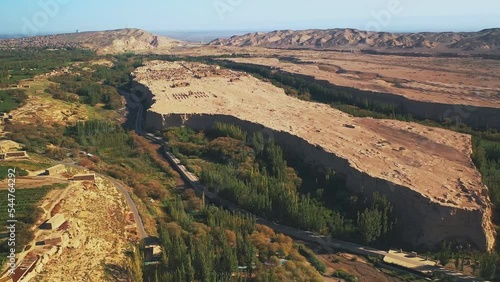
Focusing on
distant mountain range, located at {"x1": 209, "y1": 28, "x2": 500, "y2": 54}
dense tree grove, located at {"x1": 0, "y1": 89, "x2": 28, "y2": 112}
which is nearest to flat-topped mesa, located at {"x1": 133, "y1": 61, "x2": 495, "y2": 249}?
dense tree grove, located at {"x1": 0, "y1": 89, "x2": 28, "y2": 112}

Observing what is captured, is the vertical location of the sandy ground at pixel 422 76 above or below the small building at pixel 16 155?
above

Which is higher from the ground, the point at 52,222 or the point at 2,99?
the point at 2,99

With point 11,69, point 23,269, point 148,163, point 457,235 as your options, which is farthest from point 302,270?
point 11,69

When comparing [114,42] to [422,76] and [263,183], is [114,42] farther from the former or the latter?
[263,183]

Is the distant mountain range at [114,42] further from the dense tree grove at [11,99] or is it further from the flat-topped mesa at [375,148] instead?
the flat-topped mesa at [375,148]

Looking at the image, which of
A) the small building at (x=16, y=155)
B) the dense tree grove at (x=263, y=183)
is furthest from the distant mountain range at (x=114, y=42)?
the small building at (x=16, y=155)

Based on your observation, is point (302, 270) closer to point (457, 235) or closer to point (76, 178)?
point (457, 235)
